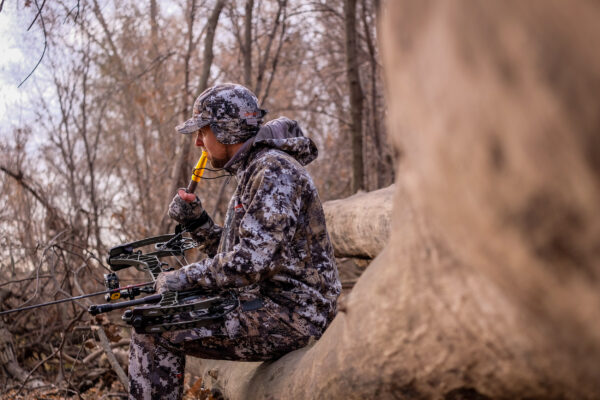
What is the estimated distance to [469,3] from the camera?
1.29 metres

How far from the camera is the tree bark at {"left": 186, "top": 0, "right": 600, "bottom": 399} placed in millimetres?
1208

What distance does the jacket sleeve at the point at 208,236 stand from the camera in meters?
4.20

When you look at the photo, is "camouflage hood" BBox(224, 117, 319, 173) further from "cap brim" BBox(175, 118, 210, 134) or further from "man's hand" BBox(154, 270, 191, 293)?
"man's hand" BBox(154, 270, 191, 293)

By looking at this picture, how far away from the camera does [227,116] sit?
3691mm

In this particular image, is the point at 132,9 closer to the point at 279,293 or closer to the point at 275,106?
the point at 275,106

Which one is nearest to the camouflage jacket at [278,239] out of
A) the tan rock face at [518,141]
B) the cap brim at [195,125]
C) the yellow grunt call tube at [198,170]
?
the cap brim at [195,125]

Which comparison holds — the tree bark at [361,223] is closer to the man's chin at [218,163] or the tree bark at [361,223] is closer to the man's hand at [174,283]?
the man's chin at [218,163]

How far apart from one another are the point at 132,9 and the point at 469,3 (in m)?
8.71

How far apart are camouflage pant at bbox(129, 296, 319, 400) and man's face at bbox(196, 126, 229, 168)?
0.92 meters

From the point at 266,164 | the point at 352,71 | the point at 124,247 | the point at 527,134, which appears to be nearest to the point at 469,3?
the point at 527,134

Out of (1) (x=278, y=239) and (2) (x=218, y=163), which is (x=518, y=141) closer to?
(1) (x=278, y=239)

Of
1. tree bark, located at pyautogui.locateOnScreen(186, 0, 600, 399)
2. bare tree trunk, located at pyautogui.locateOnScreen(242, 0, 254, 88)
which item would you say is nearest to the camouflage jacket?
tree bark, located at pyautogui.locateOnScreen(186, 0, 600, 399)

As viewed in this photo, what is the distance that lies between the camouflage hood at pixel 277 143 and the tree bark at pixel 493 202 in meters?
1.75

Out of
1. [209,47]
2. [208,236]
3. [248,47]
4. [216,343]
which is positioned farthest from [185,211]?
[248,47]
